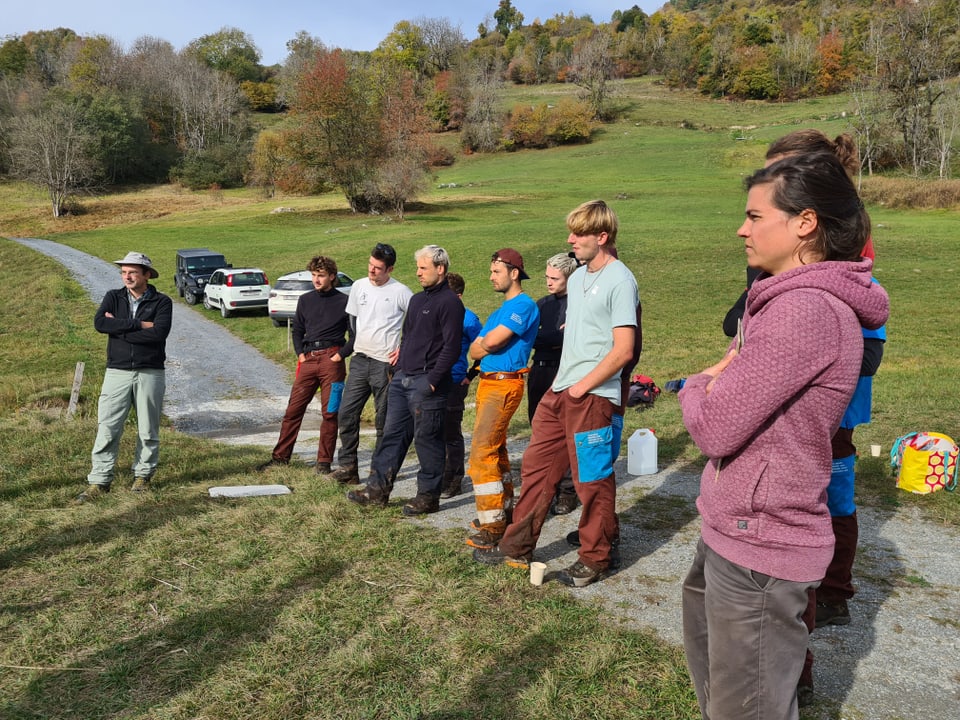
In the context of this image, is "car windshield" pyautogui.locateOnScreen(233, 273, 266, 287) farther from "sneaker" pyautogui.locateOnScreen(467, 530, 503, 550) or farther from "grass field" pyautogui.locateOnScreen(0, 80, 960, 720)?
"sneaker" pyautogui.locateOnScreen(467, 530, 503, 550)

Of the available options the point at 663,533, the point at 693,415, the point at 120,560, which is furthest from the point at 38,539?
the point at 693,415

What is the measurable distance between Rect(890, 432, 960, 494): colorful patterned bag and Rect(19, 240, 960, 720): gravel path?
435 millimetres

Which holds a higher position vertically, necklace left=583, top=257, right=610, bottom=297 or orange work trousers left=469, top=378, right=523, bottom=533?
necklace left=583, top=257, right=610, bottom=297

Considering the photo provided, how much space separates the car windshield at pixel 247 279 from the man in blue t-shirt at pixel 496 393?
59.1ft

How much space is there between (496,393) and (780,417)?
3095 mm

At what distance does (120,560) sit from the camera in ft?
15.2

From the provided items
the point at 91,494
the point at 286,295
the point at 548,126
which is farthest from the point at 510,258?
the point at 548,126

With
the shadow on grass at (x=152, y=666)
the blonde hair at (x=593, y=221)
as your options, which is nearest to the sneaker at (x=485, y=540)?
the shadow on grass at (x=152, y=666)

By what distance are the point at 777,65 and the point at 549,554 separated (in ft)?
333

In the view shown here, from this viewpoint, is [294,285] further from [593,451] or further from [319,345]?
[593,451]

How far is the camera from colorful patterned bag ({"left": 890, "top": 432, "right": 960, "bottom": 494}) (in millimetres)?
5777

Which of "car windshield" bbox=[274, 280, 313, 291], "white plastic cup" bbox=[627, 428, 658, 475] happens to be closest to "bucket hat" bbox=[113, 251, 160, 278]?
"white plastic cup" bbox=[627, 428, 658, 475]

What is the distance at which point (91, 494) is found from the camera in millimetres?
6121

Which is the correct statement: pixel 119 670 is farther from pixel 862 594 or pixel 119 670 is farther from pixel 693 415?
pixel 862 594
